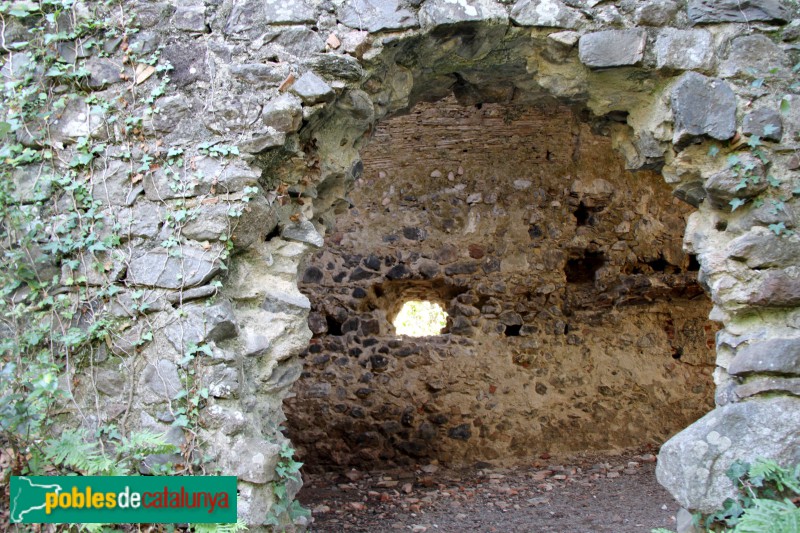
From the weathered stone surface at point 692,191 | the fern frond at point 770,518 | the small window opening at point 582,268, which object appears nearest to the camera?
the fern frond at point 770,518

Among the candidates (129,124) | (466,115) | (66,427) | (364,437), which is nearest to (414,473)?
(364,437)

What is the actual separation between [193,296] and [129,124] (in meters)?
0.80

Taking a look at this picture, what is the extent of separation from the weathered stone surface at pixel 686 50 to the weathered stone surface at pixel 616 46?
0.10 m

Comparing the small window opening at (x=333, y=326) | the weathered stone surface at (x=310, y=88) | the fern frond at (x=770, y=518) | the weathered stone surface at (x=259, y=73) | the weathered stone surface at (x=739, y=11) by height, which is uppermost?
the weathered stone surface at (x=739, y=11)

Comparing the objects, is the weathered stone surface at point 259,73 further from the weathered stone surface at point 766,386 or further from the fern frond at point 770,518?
the fern frond at point 770,518

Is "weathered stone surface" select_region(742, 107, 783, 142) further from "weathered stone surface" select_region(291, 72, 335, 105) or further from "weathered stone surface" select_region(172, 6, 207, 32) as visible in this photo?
"weathered stone surface" select_region(172, 6, 207, 32)

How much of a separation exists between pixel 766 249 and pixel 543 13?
138cm

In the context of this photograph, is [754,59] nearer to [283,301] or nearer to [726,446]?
[726,446]

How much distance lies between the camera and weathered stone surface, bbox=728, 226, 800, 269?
3.04 meters

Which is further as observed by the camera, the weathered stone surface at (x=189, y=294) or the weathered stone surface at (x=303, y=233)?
the weathered stone surface at (x=303, y=233)

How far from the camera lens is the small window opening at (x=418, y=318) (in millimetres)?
6785

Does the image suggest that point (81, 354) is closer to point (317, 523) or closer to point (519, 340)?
point (317, 523)

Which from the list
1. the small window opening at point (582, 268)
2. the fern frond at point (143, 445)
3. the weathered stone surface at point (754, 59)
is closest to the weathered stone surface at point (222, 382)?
the fern frond at point (143, 445)

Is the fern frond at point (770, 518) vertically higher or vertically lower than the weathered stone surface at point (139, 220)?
lower
